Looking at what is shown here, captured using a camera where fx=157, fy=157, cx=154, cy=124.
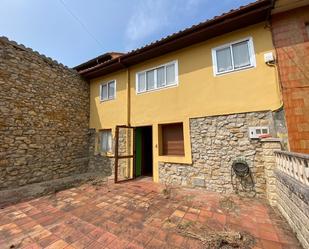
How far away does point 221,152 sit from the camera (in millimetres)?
5301

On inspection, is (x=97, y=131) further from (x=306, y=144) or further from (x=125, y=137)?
(x=306, y=144)

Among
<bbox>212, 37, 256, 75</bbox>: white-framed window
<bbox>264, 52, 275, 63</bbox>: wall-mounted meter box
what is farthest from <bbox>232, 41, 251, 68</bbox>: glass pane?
<bbox>264, 52, 275, 63</bbox>: wall-mounted meter box

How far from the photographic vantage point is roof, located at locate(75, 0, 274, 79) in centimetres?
475

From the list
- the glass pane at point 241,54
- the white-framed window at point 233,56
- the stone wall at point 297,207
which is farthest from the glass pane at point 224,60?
the stone wall at point 297,207

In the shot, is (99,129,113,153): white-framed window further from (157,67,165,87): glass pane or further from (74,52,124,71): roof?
(74,52,124,71): roof

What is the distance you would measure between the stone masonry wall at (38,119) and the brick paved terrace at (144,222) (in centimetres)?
226

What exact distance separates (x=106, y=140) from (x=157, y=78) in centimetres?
437

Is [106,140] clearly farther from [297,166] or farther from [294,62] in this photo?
[294,62]

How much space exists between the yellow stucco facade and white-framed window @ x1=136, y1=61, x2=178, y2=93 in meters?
0.19

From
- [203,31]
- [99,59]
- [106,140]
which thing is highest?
[99,59]

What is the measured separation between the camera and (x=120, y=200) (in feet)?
15.7

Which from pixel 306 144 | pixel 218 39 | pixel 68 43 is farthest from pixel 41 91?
pixel 306 144

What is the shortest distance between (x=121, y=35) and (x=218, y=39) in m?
5.08

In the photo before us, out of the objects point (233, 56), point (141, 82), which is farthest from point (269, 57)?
point (141, 82)
